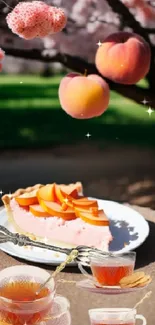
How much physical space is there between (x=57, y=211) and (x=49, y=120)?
0.94 metres

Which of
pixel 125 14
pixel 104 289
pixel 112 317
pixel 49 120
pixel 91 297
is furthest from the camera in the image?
pixel 49 120

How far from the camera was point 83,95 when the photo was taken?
2.19 metres

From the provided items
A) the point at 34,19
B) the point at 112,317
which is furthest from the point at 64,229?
the point at 34,19

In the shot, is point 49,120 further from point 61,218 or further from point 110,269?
point 110,269

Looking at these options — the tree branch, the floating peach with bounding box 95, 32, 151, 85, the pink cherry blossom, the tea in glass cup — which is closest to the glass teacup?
the tea in glass cup

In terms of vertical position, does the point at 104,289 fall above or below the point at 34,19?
below

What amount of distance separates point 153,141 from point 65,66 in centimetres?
44

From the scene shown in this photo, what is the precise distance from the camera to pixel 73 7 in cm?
235

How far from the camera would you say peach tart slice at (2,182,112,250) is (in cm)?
156

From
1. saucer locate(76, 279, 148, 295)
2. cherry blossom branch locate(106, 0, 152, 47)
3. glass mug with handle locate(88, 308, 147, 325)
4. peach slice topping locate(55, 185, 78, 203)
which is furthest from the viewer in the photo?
cherry blossom branch locate(106, 0, 152, 47)

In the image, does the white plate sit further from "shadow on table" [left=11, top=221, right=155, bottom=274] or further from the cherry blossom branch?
the cherry blossom branch

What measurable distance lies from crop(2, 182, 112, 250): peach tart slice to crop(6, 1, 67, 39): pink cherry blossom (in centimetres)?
58

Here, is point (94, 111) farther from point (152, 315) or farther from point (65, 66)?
point (152, 315)

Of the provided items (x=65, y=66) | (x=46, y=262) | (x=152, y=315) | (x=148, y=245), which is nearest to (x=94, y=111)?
(x=65, y=66)
